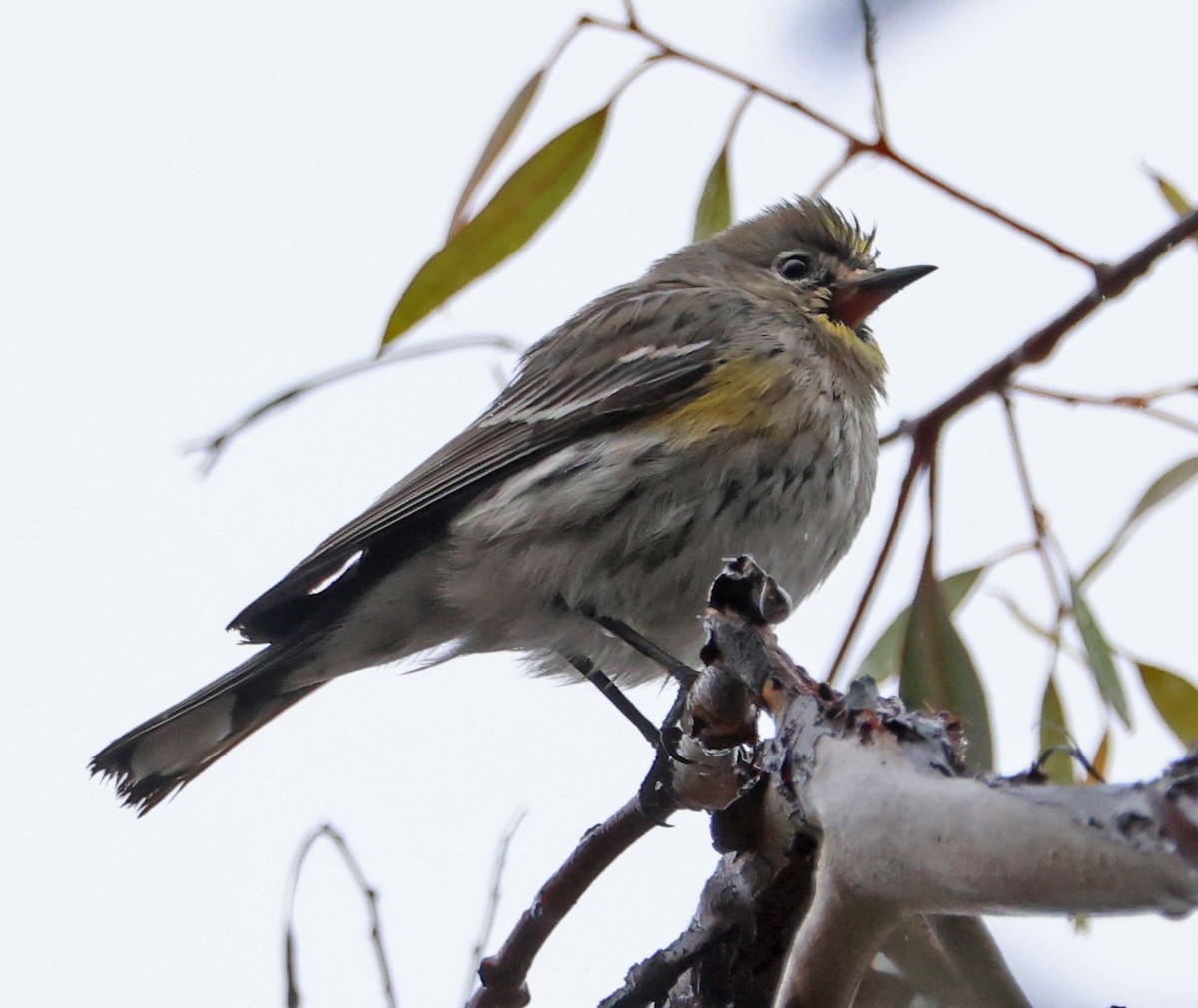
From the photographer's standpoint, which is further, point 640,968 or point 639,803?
point 639,803

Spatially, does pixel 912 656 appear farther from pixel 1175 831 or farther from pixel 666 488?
pixel 1175 831

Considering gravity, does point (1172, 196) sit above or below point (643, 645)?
above

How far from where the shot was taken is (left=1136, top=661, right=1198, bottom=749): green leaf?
3621mm

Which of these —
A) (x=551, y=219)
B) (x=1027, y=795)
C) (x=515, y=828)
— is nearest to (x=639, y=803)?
(x=515, y=828)

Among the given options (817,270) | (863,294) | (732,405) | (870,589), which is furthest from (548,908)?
(817,270)

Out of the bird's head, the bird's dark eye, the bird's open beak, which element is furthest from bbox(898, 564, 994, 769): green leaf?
the bird's dark eye

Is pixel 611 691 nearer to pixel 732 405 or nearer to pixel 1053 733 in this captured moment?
pixel 732 405

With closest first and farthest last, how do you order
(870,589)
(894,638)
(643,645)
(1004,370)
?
(870,589), (1004,370), (643,645), (894,638)

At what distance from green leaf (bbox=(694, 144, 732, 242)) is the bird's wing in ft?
0.63

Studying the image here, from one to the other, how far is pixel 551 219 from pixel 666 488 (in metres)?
0.79

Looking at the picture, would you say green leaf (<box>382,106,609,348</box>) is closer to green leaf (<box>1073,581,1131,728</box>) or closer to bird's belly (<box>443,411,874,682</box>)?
bird's belly (<box>443,411,874,682</box>)

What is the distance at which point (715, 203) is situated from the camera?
419cm

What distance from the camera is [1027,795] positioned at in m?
1.27

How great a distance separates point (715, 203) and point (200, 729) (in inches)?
73.1
